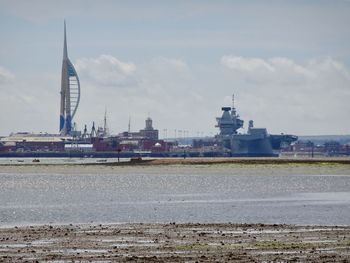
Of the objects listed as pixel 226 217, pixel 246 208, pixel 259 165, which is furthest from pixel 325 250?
pixel 259 165

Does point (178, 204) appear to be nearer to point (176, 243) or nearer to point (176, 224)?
point (176, 224)

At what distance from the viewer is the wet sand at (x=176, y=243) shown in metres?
30.7

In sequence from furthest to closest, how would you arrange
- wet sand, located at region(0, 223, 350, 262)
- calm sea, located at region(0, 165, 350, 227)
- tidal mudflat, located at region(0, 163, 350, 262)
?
calm sea, located at region(0, 165, 350, 227) < tidal mudflat, located at region(0, 163, 350, 262) < wet sand, located at region(0, 223, 350, 262)

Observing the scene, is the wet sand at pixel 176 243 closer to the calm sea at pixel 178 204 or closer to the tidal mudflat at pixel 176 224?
the tidal mudflat at pixel 176 224

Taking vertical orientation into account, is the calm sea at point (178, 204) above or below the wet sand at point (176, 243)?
above

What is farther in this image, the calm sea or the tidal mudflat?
the calm sea

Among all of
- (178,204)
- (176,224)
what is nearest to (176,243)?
(176,224)

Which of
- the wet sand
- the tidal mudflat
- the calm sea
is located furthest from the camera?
the calm sea

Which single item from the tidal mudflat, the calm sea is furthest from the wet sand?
the calm sea

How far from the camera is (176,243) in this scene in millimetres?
34375

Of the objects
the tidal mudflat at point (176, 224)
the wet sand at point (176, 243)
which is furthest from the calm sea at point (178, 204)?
the wet sand at point (176, 243)

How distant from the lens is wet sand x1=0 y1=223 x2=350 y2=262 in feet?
101

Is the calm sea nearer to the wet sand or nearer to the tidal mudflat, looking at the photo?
the tidal mudflat

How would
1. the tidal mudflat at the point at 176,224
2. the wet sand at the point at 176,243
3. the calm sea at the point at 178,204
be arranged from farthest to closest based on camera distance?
the calm sea at the point at 178,204 → the tidal mudflat at the point at 176,224 → the wet sand at the point at 176,243
